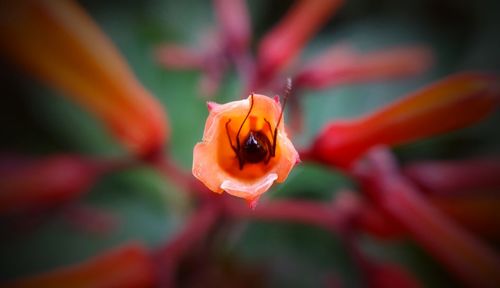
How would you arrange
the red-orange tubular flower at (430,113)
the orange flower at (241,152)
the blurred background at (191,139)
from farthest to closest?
the blurred background at (191,139)
the red-orange tubular flower at (430,113)
the orange flower at (241,152)

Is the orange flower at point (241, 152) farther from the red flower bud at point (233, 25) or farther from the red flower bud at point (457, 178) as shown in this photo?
the red flower bud at point (233, 25)

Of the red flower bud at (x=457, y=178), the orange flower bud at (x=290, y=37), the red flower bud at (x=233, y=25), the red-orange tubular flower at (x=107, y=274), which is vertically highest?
the red flower bud at (x=233, y=25)

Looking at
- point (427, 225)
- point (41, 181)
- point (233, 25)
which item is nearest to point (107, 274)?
point (41, 181)

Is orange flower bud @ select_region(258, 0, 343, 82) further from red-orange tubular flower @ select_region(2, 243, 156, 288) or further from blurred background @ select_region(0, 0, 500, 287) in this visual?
red-orange tubular flower @ select_region(2, 243, 156, 288)

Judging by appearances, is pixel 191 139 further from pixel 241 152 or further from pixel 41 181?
pixel 241 152

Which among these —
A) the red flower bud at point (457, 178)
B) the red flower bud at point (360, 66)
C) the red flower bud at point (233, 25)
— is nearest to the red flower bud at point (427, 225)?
the red flower bud at point (457, 178)
